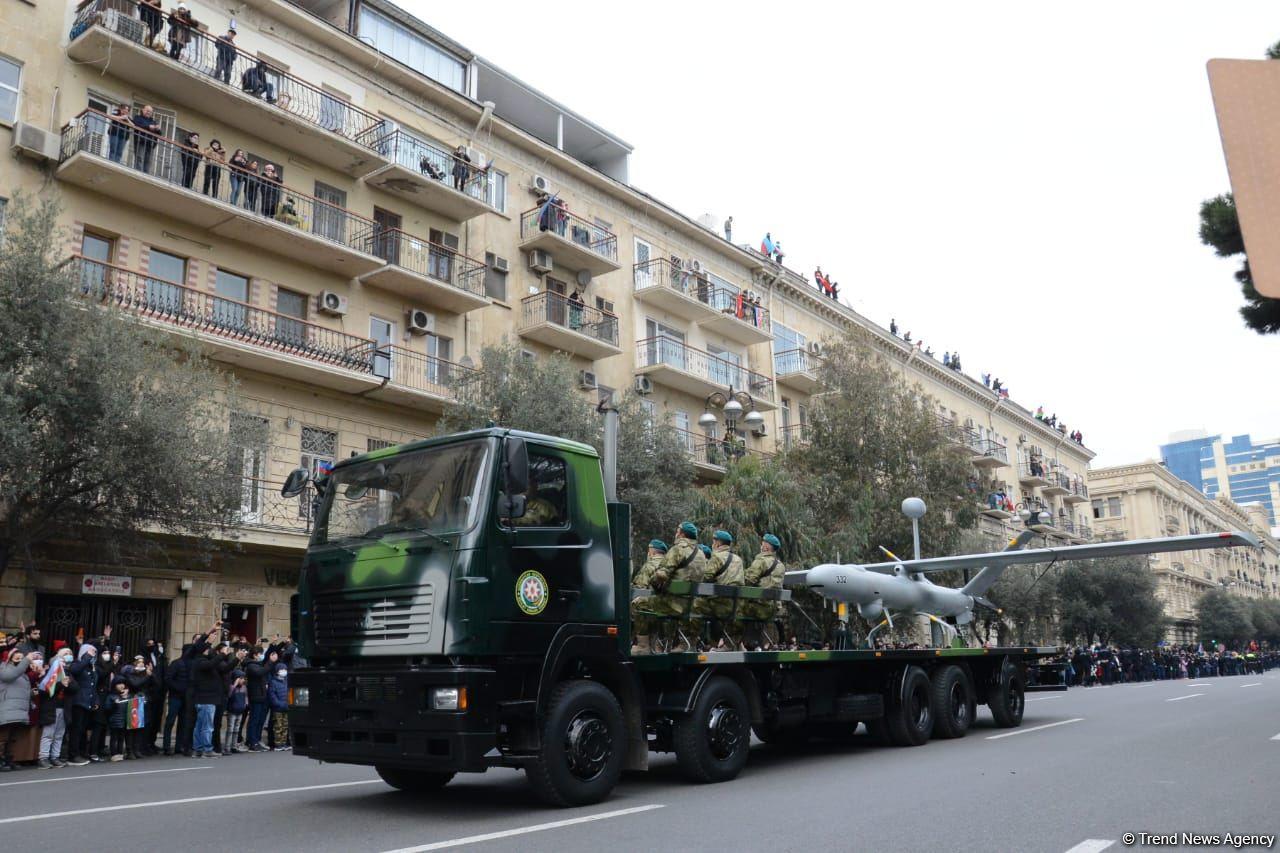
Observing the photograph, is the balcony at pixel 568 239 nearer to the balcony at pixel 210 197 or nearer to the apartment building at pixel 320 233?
the apartment building at pixel 320 233

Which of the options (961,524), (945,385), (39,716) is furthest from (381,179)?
(945,385)

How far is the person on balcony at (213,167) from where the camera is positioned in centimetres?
2147

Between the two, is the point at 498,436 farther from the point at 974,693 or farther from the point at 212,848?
the point at 974,693

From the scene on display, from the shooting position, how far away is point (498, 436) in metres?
8.39

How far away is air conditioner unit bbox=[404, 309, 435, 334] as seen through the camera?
2600 cm

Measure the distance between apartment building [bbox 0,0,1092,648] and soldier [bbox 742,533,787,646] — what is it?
1121cm

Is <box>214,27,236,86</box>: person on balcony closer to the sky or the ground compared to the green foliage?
closer to the sky

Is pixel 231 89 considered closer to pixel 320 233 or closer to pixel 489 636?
pixel 320 233

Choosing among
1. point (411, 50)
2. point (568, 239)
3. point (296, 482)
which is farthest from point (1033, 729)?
point (411, 50)

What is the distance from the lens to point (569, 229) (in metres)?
30.7

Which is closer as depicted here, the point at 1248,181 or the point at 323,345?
the point at 1248,181

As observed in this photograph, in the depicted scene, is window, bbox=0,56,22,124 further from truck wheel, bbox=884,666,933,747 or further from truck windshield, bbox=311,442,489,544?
truck wheel, bbox=884,666,933,747

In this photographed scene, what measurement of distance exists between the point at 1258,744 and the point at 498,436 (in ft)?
33.6

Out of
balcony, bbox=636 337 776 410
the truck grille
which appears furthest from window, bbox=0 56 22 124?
balcony, bbox=636 337 776 410
